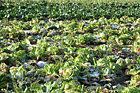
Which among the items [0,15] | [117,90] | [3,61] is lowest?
[117,90]

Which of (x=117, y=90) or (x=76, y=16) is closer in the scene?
(x=117, y=90)

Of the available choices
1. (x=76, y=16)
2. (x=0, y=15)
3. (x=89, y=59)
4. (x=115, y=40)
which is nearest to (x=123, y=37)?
(x=115, y=40)

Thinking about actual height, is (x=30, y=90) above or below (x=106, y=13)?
below

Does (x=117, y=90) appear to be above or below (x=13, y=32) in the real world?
below

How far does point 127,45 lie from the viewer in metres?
6.05

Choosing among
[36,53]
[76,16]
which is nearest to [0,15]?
[76,16]

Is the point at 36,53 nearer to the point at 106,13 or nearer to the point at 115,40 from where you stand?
the point at 115,40

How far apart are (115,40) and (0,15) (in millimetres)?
6089

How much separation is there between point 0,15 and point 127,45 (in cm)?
653

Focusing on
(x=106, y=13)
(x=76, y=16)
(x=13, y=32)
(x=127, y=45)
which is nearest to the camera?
(x=127, y=45)

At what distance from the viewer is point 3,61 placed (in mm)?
4555

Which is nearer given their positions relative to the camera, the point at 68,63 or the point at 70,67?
the point at 70,67

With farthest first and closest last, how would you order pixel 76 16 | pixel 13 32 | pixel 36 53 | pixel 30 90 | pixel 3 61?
pixel 76 16
pixel 13 32
pixel 36 53
pixel 3 61
pixel 30 90

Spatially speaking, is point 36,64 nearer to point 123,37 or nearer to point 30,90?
point 30,90
